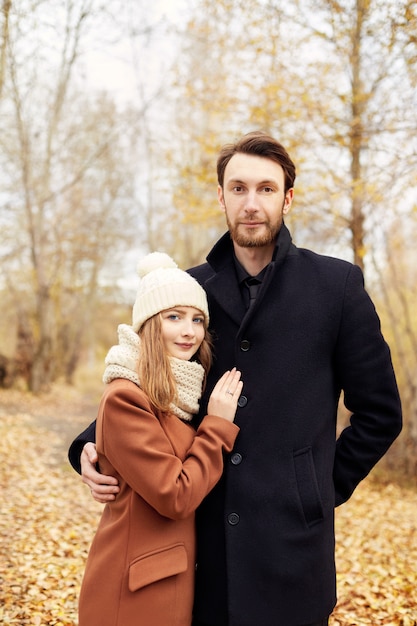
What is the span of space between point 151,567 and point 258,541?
1.32 ft

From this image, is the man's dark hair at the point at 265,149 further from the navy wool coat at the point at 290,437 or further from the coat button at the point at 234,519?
the coat button at the point at 234,519

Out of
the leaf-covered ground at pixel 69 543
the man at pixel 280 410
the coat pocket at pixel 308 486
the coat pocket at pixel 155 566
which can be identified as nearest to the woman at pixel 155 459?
the coat pocket at pixel 155 566

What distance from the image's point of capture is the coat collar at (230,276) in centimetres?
241

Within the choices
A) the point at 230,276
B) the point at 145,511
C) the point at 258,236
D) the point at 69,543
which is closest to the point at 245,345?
the point at 230,276

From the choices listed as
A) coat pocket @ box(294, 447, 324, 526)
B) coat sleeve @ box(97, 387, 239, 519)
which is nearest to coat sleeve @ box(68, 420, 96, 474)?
coat sleeve @ box(97, 387, 239, 519)

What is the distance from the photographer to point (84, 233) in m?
20.5

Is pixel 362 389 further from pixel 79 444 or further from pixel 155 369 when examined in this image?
pixel 79 444

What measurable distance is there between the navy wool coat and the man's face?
0.36 feet

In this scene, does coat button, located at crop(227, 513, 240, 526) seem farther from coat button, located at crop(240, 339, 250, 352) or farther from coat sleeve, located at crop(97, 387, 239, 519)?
coat button, located at crop(240, 339, 250, 352)

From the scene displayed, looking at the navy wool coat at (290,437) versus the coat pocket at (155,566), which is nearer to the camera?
the coat pocket at (155,566)

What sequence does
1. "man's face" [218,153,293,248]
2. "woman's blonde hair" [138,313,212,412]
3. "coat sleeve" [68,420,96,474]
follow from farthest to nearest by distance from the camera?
"coat sleeve" [68,420,96,474] → "man's face" [218,153,293,248] → "woman's blonde hair" [138,313,212,412]

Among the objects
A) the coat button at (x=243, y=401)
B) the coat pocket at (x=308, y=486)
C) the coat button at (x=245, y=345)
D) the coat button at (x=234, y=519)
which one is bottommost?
the coat button at (x=234, y=519)

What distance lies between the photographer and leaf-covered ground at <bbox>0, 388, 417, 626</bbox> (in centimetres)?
423

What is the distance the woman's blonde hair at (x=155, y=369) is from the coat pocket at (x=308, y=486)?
0.52 metres
